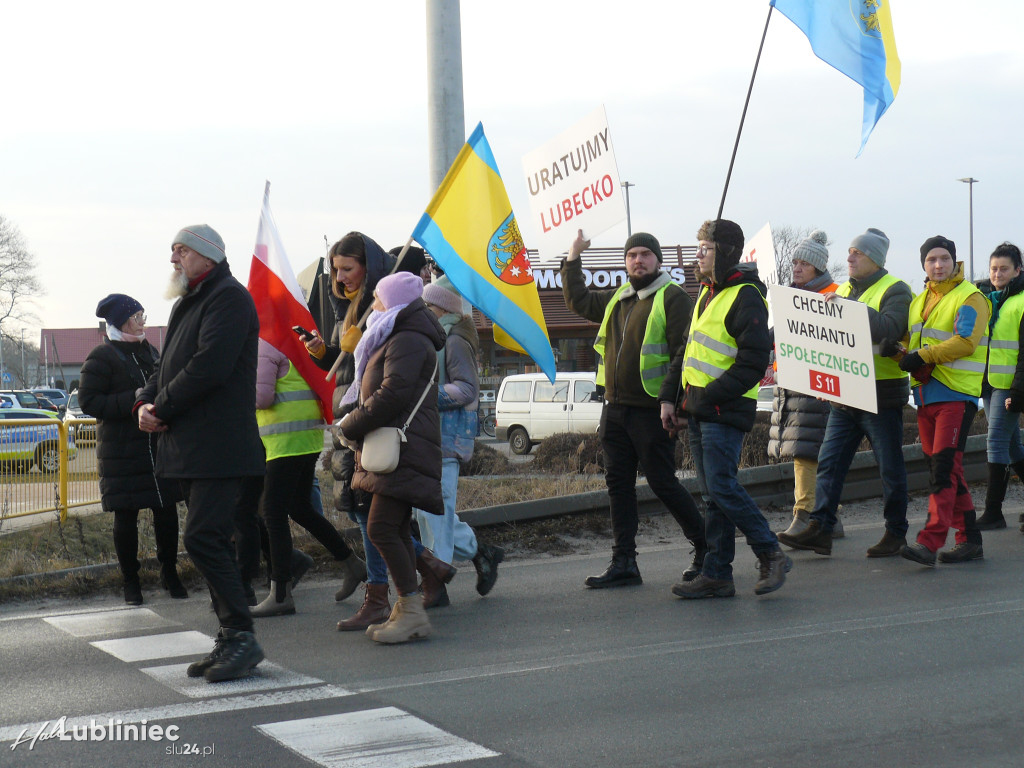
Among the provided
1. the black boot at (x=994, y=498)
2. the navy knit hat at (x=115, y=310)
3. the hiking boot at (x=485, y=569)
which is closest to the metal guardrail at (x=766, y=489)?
the black boot at (x=994, y=498)

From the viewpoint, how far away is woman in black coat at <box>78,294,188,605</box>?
660 cm

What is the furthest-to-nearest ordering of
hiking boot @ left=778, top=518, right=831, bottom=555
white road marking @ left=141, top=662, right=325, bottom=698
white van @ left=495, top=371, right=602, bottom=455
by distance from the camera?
white van @ left=495, top=371, right=602, bottom=455
hiking boot @ left=778, top=518, right=831, bottom=555
white road marking @ left=141, top=662, right=325, bottom=698

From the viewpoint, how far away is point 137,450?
21.9ft

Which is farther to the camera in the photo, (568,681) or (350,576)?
(350,576)

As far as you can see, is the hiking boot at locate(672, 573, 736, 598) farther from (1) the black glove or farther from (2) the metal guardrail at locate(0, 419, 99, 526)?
(2) the metal guardrail at locate(0, 419, 99, 526)

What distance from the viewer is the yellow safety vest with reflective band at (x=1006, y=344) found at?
27.1 feet

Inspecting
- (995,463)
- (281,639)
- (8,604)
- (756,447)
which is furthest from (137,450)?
(756,447)

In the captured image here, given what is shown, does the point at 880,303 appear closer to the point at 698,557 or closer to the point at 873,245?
the point at 873,245

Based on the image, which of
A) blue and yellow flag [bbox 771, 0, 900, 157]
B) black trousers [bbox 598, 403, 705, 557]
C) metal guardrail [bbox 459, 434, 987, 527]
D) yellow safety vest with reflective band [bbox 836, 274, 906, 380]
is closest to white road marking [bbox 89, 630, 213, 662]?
black trousers [bbox 598, 403, 705, 557]

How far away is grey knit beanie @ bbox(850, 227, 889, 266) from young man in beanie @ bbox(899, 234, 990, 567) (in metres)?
0.28

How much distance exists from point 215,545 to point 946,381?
15.0 ft


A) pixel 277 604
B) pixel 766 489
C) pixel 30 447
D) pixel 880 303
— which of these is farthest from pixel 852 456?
pixel 30 447

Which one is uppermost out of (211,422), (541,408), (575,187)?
(575,187)

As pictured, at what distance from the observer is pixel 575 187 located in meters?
8.19
